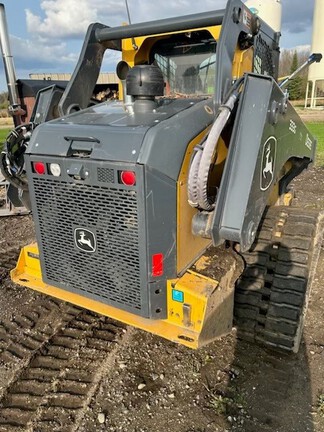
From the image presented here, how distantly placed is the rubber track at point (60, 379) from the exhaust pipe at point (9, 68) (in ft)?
11.6

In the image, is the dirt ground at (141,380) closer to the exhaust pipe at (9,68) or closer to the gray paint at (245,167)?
the gray paint at (245,167)

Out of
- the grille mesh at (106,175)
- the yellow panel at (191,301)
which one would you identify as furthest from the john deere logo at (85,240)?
the yellow panel at (191,301)

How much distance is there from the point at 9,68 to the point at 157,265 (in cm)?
479

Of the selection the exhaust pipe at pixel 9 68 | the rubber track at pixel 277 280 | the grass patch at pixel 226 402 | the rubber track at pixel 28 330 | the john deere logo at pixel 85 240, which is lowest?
the grass patch at pixel 226 402

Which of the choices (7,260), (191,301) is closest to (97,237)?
(191,301)

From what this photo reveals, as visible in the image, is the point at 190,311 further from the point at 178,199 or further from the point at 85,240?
the point at 85,240

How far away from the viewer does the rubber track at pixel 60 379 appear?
2.54 meters

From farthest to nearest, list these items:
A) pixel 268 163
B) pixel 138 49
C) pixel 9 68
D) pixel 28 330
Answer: pixel 9 68 → pixel 138 49 → pixel 28 330 → pixel 268 163

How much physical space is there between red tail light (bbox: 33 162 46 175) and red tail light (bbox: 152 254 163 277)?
96 cm

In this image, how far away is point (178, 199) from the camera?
8.15 feet

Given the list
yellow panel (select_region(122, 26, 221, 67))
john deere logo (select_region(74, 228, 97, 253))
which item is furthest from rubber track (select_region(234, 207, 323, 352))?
yellow panel (select_region(122, 26, 221, 67))

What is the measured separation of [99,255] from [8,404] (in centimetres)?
122

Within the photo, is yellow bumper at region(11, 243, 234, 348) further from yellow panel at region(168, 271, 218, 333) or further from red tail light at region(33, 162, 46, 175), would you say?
red tail light at region(33, 162, 46, 175)

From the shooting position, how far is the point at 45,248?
2920 mm
